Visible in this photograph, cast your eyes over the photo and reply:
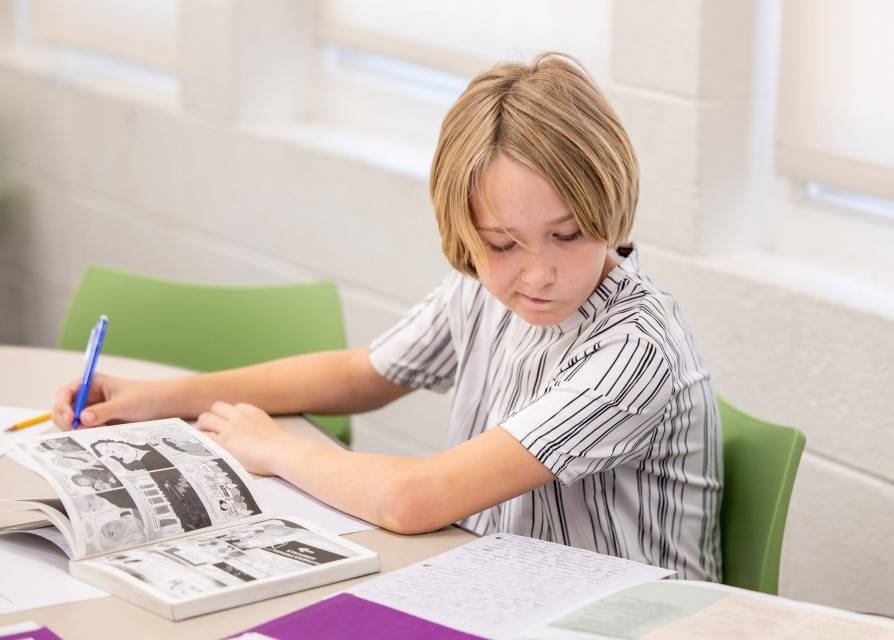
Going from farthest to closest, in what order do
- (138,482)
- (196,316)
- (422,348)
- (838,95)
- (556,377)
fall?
(196,316) < (838,95) < (422,348) < (556,377) < (138,482)

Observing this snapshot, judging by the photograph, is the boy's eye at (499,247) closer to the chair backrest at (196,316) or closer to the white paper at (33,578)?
the white paper at (33,578)

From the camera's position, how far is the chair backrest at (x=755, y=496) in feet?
5.16

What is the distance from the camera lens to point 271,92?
10.9 ft

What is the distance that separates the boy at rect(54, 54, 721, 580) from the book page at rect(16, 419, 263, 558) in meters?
0.14

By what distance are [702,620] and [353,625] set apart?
0.33 m

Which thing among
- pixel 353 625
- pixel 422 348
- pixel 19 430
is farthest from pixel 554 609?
pixel 19 430

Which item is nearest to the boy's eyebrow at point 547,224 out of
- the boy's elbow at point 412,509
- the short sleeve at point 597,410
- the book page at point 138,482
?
the short sleeve at point 597,410

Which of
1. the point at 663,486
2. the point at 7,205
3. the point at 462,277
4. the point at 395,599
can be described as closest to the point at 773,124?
the point at 462,277

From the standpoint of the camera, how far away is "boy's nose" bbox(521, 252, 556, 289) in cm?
146

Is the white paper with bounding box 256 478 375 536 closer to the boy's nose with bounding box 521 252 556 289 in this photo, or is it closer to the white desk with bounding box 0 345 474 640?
the white desk with bounding box 0 345 474 640

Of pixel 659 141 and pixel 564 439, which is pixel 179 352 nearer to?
pixel 659 141

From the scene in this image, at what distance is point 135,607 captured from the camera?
1.25 meters

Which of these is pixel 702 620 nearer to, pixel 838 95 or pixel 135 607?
pixel 135 607

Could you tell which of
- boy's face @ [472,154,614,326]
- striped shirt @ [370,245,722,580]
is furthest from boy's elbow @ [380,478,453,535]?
boy's face @ [472,154,614,326]
